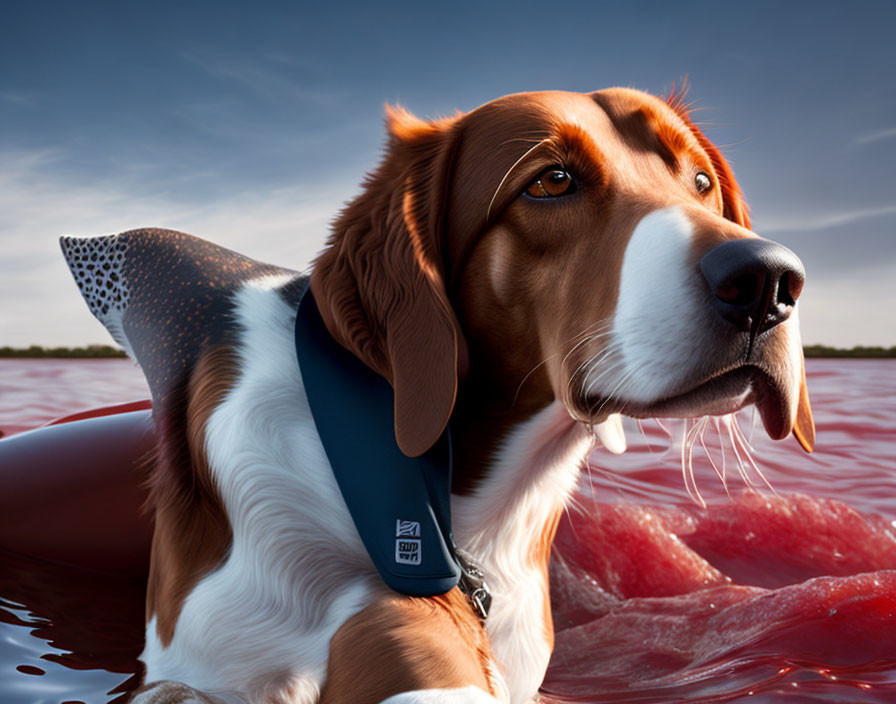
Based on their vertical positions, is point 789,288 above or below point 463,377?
above

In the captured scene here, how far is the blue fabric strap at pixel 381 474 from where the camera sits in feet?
5.36

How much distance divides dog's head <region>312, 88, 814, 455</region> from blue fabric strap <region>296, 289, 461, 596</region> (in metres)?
0.07

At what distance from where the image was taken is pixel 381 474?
1.66 metres

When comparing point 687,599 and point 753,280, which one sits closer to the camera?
point 753,280

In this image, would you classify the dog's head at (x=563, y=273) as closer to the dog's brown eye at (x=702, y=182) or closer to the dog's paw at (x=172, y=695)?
the dog's brown eye at (x=702, y=182)

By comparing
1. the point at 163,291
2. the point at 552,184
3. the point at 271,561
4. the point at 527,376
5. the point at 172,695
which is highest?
the point at 552,184

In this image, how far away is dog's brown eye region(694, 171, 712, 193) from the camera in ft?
6.56

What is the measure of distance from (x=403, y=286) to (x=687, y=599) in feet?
8.20

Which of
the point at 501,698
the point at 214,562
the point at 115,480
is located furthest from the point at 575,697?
the point at 115,480

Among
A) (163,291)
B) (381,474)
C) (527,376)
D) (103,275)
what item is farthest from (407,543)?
(103,275)

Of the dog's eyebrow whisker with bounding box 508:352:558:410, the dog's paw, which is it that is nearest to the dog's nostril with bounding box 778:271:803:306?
the dog's eyebrow whisker with bounding box 508:352:558:410

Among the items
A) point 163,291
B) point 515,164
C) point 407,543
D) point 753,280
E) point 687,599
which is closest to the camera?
point 753,280

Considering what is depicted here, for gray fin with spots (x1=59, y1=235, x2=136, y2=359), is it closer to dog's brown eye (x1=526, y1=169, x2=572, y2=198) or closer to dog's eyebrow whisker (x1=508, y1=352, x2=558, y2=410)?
dog's eyebrow whisker (x1=508, y1=352, x2=558, y2=410)

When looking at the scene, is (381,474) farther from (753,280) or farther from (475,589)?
(753,280)
